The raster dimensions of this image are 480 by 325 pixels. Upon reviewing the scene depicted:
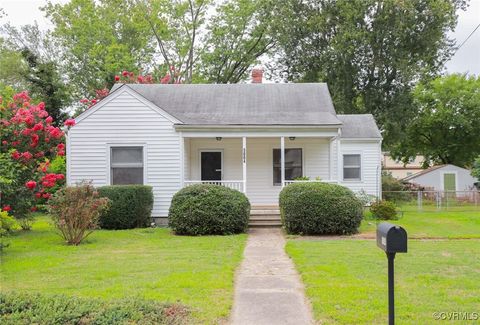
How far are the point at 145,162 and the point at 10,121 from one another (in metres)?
4.00

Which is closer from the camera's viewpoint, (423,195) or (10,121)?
(10,121)

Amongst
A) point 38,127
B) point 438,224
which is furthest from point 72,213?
point 438,224

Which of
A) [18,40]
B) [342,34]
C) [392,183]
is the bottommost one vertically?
[392,183]

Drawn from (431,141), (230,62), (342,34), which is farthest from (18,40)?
(431,141)

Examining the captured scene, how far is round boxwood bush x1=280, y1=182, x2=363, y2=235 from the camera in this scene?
12148 mm

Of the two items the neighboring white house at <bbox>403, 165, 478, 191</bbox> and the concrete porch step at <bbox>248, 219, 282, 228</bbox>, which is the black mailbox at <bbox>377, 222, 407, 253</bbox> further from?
the neighboring white house at <bbox>403, 165, 478, 191</bbox>

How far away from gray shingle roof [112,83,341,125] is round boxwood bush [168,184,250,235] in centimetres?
303

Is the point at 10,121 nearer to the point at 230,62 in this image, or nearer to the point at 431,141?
the point at 230,62

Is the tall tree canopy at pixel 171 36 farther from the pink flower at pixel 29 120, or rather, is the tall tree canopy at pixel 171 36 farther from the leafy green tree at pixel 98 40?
the pink flower at pixel 29 120

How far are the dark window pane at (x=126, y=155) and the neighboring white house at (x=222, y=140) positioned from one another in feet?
0.10

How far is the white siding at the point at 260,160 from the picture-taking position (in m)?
16.8

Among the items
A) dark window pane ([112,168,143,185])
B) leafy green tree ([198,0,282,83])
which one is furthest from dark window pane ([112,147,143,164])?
leafy green tree ([198,0,282,83])

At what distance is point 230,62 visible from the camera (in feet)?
105

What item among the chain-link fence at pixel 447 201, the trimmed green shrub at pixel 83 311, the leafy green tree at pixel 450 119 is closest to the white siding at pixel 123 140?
the trimmed green shrub at pixel 83 311
